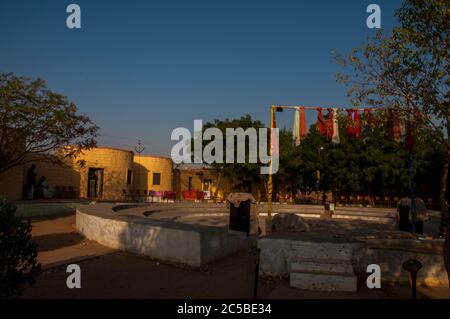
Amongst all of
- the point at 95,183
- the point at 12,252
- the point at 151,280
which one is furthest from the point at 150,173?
the point at 12,252

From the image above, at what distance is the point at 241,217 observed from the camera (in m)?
13.2

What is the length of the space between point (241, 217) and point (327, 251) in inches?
264

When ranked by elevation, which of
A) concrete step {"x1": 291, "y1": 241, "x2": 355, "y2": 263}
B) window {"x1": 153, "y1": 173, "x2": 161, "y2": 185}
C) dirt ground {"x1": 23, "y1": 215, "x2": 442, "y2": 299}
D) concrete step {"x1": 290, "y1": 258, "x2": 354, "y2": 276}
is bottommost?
dirt ground {"x1": 23, "y1": 215, "x2": 442, "y2": 299}

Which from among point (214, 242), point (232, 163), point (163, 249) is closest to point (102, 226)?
point (163, 249)

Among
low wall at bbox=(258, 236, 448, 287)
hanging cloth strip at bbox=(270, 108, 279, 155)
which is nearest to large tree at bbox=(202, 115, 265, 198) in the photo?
hanging cloth strip at bbox=(270, 108, 279, 155)

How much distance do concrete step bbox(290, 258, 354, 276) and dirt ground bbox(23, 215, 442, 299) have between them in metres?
0.37

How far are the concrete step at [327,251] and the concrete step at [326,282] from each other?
0.47 meters

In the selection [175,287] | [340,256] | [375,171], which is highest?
[375,171]

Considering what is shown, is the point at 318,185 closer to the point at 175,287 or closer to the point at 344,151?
the point at 344,151

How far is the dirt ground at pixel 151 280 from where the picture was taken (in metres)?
5.92

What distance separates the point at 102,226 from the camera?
10430 mm

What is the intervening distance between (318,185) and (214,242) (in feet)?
85.9

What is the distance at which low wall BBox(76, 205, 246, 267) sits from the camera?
308 inches
